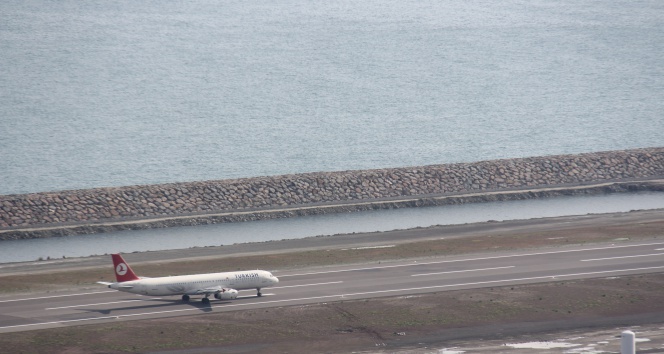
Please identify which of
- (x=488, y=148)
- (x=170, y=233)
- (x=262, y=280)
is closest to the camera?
(x=262, y=280)

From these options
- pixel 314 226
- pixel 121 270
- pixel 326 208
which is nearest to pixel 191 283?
pixel 121 270

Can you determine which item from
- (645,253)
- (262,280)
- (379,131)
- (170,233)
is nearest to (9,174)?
(170,233)

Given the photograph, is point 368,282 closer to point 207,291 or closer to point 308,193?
point 207,291

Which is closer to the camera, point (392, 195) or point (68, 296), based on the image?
point (68, 296)

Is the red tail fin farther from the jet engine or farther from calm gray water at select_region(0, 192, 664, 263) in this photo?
calm gray water at select_region(0, 192, 664, 263)

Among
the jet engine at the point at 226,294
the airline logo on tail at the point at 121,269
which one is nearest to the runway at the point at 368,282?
the jet engine at the point at 226,294

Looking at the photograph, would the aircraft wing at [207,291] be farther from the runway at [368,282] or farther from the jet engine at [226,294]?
the runway at [368,282]

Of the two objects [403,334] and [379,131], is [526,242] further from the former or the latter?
[379,131]
